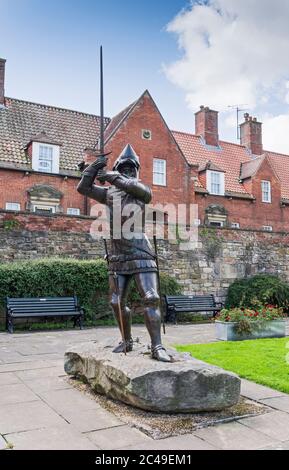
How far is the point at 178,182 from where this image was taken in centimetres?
2244

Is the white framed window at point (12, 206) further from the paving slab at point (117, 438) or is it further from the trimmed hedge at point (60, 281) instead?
the paving slab at point (117, 438)

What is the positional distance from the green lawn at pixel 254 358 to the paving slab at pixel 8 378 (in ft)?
9.55

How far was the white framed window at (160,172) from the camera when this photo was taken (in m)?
22.1

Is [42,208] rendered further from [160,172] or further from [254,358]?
[254,358]

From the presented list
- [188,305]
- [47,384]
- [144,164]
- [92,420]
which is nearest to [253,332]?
[188,305]

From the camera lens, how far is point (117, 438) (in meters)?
3.76

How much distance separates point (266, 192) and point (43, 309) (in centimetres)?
1852

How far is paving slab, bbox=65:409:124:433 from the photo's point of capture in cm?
402

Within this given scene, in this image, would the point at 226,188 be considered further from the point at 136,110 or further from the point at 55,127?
the point at 55,127

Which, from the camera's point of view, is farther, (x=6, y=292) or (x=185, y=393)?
(x=6, y=292)
